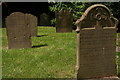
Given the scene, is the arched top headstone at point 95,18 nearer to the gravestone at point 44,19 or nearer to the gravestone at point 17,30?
the gravestone at point 17,30

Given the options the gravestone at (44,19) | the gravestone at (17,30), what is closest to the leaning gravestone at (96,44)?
the gravestone at (17,30)

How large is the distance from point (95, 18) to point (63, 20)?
9753 mm

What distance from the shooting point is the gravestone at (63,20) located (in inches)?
612

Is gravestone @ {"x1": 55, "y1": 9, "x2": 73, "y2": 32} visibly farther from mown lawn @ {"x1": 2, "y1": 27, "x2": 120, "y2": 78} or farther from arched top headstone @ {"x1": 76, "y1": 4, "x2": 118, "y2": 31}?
arched top headstone @ {"x1": 76, "y1": 4, "x2": 118, "y2": 31}

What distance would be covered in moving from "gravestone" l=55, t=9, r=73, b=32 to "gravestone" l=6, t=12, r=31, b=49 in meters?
5.80

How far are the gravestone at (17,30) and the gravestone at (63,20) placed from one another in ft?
19.0

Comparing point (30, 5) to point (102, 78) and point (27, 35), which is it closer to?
point (27, 35)

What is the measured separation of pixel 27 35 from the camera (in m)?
9.90

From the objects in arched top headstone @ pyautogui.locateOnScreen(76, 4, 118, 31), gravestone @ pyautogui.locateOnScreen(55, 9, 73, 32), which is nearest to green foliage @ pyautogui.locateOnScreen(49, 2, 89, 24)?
gravestone @ pyautogui.locateOnScreen(55, 9, 73, 32)

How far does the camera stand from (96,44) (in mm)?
5930

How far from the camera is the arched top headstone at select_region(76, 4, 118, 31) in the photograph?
→ 576 centimetres

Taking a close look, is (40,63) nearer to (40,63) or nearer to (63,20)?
(40,63)

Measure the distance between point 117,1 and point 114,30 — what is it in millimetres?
12703

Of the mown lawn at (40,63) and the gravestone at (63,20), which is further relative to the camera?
the gravestone at (63,20)
